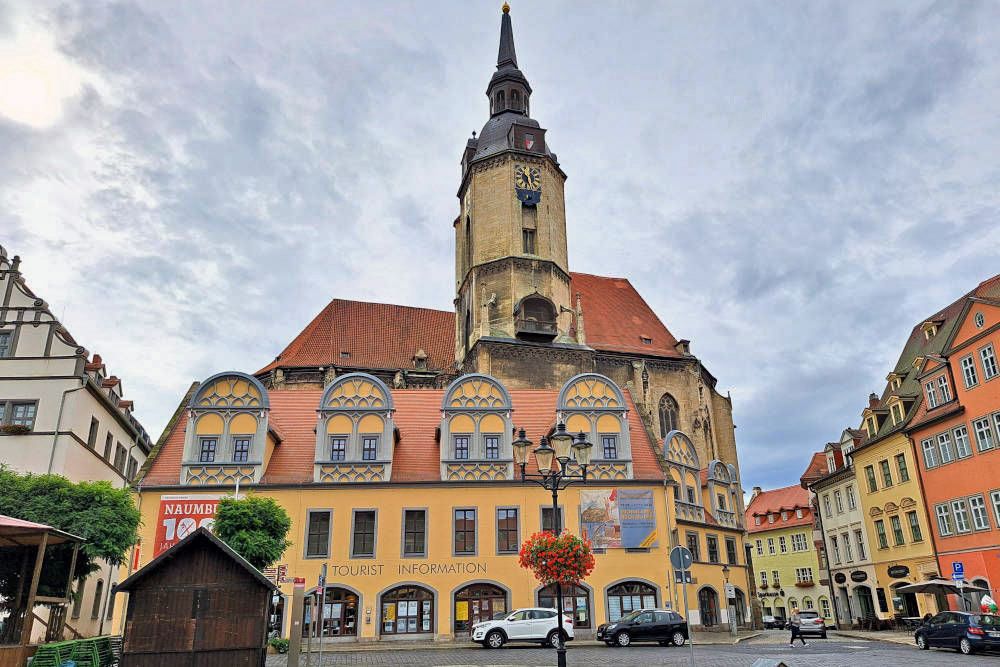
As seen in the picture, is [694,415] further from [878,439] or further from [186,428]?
[186,428]

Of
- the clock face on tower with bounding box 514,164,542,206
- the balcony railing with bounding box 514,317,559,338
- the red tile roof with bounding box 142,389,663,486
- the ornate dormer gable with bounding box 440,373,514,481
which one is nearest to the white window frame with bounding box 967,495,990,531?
the red tile roof with bounding box 142,389,663,486

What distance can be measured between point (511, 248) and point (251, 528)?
2746 cm

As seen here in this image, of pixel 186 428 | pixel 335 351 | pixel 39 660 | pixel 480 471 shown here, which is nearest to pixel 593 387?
pixel 480 471

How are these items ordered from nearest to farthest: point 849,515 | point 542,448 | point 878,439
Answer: point 542,448
point 878,439
point 849,515

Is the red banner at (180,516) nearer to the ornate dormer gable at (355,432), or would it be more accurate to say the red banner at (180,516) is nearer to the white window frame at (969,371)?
the ornate dormer gable at (355,432)

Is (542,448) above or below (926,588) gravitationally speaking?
above

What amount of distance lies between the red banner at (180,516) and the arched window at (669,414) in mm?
26214

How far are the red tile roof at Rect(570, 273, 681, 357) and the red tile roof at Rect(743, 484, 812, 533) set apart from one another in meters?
17.6

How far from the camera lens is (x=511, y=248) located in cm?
4628

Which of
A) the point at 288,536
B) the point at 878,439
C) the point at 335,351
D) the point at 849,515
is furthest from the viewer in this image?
the point at 335,351

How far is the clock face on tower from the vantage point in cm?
4788

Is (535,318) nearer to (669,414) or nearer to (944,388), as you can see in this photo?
(669,414)

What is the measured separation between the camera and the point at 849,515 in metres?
41.9

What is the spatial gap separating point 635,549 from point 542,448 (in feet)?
47.3
